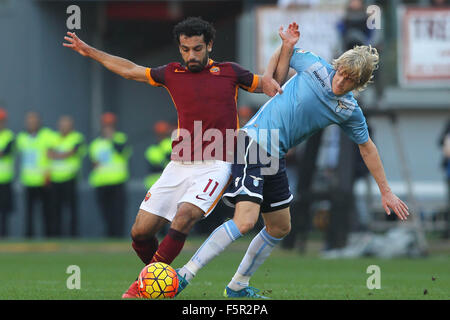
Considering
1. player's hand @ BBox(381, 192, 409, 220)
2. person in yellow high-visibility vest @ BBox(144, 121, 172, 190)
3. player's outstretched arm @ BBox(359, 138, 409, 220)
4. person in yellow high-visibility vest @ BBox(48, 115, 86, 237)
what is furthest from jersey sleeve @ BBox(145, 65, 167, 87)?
person in yellow high-visibility vest @ BBox(48, 115, 86, 237)

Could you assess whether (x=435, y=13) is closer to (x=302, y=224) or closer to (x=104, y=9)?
(x=302, y=224)

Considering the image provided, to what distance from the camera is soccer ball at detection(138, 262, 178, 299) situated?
7.31m

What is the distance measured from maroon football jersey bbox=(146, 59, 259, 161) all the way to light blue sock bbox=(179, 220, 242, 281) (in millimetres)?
704

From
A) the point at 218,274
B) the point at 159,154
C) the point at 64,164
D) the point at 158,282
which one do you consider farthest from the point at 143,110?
the point at 158,282

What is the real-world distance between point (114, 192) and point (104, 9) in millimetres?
4877

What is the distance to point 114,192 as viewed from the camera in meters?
18.9

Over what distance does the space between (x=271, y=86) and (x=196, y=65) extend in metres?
0.66

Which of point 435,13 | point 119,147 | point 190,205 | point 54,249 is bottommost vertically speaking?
point 54,249

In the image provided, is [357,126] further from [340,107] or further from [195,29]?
[195,29]

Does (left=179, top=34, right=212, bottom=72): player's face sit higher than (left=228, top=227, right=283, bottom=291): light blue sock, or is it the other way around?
(left=179, top=34, right=212, bottom=72): player's face

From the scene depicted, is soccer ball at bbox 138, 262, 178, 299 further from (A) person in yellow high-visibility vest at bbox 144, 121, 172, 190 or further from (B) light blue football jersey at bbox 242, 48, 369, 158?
(A) person in yellow high-visibility vest at bbox 144, 121, 172, 190

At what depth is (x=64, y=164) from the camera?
60.8ft

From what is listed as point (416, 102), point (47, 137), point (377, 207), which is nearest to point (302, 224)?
point (377, 207)

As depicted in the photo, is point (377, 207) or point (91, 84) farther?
point (91, 84)
